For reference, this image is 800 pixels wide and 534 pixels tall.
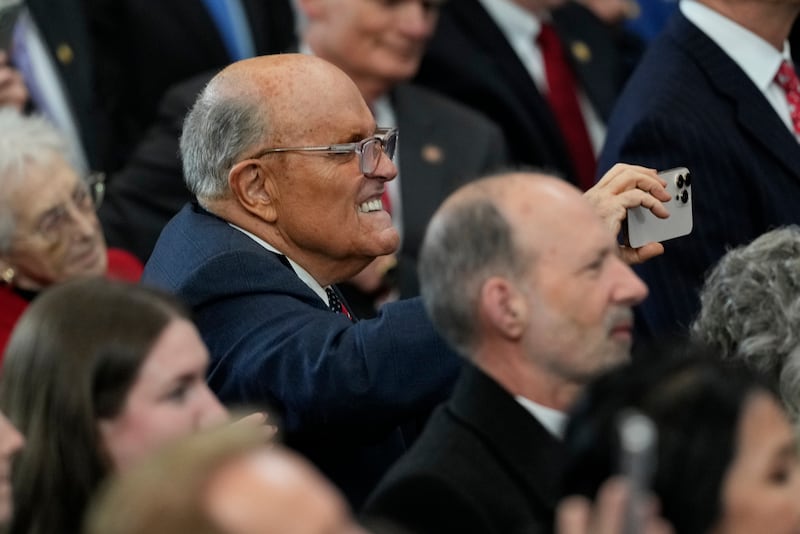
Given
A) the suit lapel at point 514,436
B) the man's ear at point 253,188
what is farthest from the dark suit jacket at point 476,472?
the man's ear at point 253,188

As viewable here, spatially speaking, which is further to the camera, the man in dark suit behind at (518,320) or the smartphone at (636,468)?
the man in dark suit behind at (518,320)

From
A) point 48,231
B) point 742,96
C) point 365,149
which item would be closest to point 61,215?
point 48,231

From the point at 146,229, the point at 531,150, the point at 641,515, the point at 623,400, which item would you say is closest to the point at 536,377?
the point at 623,400

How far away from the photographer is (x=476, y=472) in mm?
2445

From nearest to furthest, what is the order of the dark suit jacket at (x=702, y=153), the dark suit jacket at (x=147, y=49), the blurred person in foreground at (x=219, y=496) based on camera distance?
the blurred person in foreground at (x=219, y=496)
the dark suit jacket at (x=702, y=153)
the dark suit jacket at (x=147, y=49)

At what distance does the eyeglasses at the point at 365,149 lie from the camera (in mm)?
3189

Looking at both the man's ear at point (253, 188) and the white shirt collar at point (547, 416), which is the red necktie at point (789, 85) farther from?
the white shirt collar at point (547, 416)

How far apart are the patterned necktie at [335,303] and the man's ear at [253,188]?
0.64 feet

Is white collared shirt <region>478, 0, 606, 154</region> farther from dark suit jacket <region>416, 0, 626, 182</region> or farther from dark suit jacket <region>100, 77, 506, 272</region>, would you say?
dark suit jacket <region>100, 77, 506, 272</region>

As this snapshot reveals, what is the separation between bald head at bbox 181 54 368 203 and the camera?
3.18 meters

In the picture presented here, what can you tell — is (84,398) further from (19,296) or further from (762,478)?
(19,296)

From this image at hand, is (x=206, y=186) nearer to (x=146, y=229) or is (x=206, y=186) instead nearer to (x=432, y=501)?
(x=432, y=501)

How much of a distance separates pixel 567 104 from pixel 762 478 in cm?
318

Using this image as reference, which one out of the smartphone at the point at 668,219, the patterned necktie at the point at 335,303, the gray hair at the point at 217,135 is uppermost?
the gray hair at the point at 217,135
